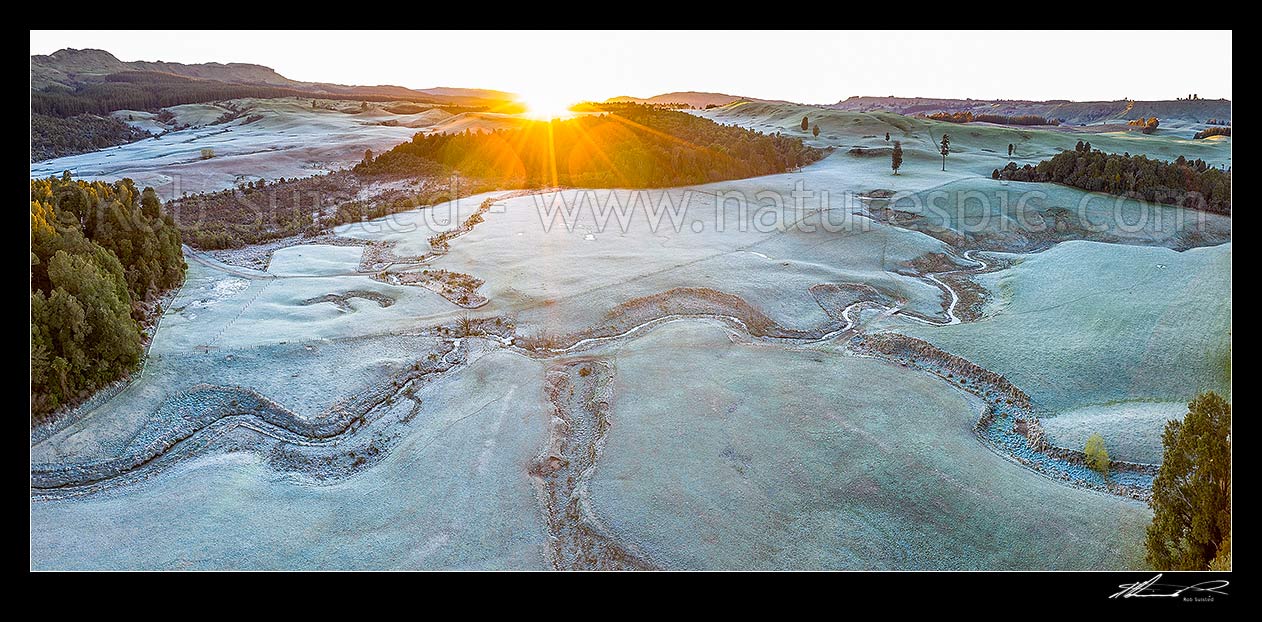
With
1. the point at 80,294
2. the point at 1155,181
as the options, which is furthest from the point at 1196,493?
the point at 1155,181

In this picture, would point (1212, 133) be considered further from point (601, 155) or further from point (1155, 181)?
point (601, 155)

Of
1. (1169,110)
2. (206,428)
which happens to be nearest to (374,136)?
(206,428)

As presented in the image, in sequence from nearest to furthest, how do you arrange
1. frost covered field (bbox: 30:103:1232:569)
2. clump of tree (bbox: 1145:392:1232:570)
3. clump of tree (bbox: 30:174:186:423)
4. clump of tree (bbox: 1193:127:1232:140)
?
1. clump of tree (bbox: 1145:392:1232:570)
2. frost covered field (bbox: 30:103:1232:569)
3. clump of tree (bbox: 30:174:186:423)
4. clump of tree (bbox: 1193:127:1232:140)

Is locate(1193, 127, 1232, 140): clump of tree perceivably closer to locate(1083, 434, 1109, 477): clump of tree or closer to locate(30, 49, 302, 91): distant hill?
locate(1083, 434, 1109, 477): clump of tree

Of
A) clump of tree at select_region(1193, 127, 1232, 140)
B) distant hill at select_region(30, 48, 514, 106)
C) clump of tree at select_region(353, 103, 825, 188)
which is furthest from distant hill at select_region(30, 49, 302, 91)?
clump of tree at select_region(1193, 127, 1232, 140)
